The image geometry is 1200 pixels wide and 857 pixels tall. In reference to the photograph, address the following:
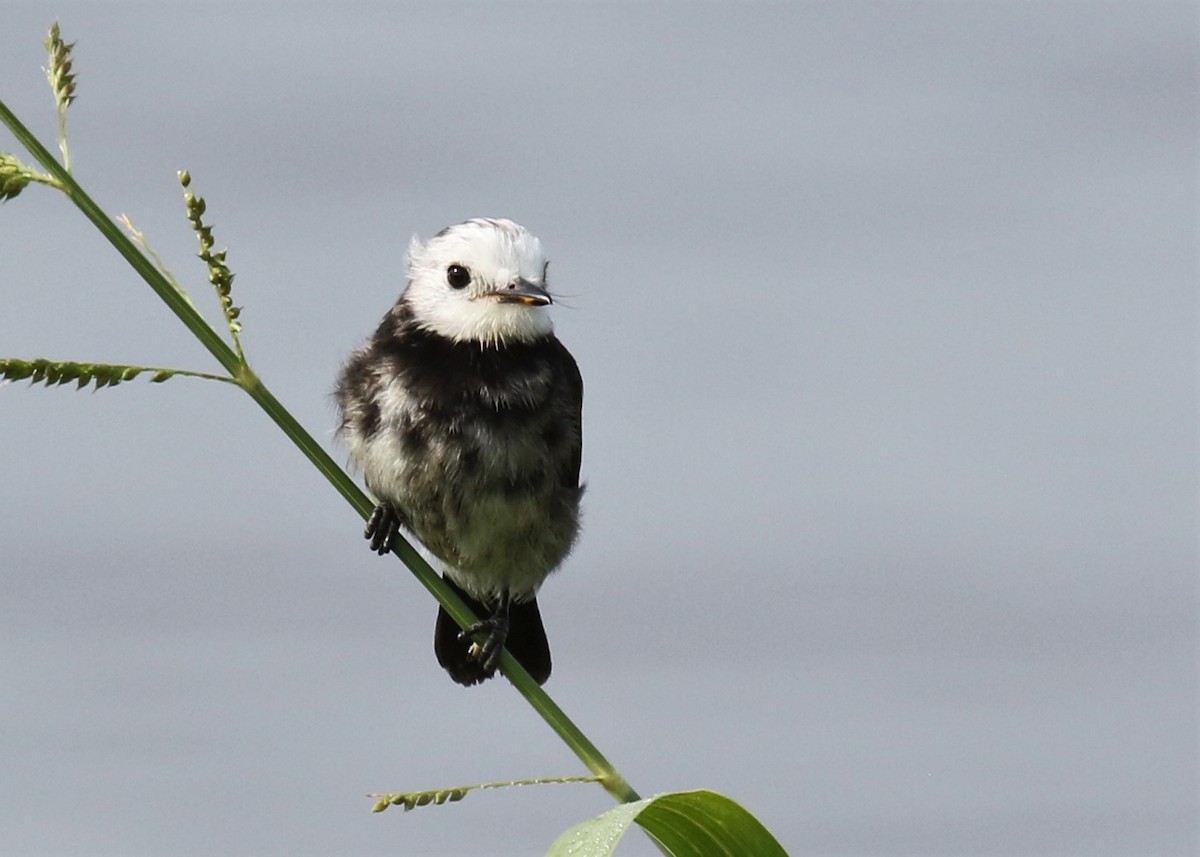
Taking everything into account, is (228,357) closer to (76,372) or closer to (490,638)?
(76,372)

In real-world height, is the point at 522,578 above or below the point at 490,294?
below

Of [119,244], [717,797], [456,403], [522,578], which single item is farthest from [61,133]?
[522,578]

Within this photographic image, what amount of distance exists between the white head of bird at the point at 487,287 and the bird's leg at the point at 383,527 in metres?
0.48

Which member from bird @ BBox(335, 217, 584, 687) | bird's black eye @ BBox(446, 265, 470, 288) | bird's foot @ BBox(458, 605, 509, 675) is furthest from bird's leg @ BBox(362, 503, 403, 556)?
bird's black eye @ BBox(446, 265, 470, 288)

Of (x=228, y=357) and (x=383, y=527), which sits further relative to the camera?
(x=383, y=527)

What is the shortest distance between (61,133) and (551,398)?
2215mm

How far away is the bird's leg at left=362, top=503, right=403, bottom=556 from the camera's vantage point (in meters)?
4.03

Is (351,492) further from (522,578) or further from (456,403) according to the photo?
(522,578)

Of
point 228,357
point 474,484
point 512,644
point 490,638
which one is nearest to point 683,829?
point 228,357

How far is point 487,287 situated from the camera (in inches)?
155

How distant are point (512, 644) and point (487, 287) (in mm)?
1281

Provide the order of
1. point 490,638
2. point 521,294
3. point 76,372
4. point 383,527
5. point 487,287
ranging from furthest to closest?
point 490,638
point 383,527
point 487,287
point 521,294
point 76,372

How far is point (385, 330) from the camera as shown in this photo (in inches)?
162

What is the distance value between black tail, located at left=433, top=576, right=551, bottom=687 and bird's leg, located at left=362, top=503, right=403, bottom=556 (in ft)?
1.98
